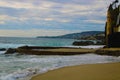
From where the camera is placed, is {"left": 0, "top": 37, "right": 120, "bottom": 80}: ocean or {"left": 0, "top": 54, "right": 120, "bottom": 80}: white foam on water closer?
{"left": 0, "top": 54, "right": 120, "bottom": 80}: white foam on water

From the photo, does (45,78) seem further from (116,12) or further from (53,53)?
(116,12)

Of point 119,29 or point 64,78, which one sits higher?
point 119,29

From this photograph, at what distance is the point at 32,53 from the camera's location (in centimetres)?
3647

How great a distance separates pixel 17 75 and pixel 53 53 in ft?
67.5

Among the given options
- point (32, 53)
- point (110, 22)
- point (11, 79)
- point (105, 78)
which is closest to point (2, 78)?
point (11, 79)

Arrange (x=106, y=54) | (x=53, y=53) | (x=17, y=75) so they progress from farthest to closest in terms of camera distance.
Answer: (x=53, y=53) < (x=106, y=54) < (x=17, y=75)

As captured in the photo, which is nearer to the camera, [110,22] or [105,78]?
[105,78]

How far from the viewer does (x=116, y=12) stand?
40.8 m

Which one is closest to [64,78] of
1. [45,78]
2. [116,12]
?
[45,78]

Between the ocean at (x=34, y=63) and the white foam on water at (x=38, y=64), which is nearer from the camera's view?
the white foam on water at (x=38, y=64)

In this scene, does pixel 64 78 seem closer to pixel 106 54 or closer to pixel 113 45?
pixel 106 54

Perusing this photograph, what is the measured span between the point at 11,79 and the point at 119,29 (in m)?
27.6

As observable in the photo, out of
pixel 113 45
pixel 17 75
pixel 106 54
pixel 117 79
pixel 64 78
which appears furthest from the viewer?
pixel 113 45

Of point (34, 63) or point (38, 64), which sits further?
point (34, 63)
